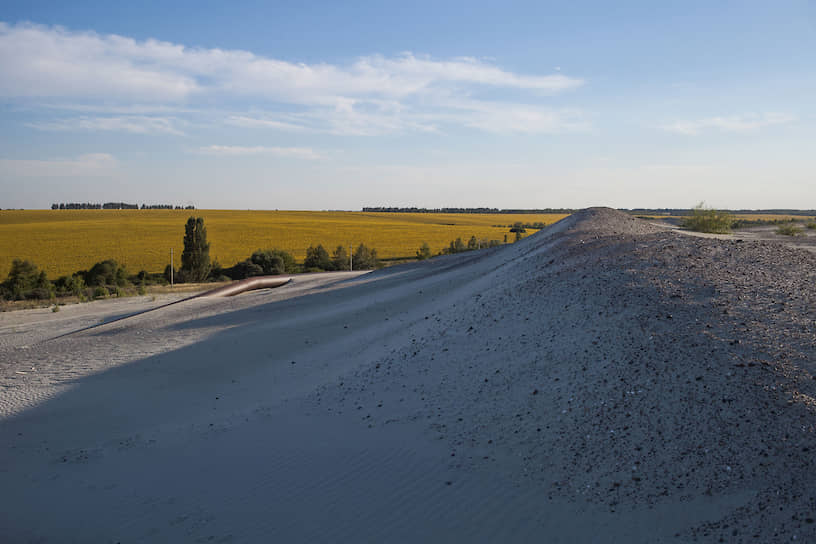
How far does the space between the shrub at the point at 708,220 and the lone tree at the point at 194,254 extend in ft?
116

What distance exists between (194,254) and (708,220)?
3676 centimetres

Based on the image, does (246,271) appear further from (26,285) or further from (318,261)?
(26,285)

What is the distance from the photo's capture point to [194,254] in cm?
4406

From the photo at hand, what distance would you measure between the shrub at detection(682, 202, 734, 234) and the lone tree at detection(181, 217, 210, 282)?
116 ft

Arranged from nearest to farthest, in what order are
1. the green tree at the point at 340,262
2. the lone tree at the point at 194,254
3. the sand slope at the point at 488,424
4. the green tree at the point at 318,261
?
the sand slope at the point at 488,424 → the lone tree at the point at 194,254 → the green tree at the point at 318,261 → the green tree at the point at 340,262

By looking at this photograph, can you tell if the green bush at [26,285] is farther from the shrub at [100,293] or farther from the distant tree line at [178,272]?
the shrub at [100,293]

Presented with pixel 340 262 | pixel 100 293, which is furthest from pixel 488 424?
pixel 340 262

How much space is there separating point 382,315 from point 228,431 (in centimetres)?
617

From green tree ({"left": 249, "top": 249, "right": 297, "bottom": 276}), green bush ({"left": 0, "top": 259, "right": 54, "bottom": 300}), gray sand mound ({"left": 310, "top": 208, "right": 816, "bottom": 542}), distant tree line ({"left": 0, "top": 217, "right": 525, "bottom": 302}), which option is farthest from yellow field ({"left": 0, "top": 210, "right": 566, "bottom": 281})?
gray sand mound ({"left": 310, "top": 208, "right": 816, "bottom": 542})

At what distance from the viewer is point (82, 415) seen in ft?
32.2

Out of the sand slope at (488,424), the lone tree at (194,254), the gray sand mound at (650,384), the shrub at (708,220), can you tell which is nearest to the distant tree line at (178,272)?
the lone tree at (194,254)

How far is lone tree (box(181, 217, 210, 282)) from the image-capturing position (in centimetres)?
4378

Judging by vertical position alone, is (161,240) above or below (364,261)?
above

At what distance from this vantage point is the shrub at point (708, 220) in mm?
23141
